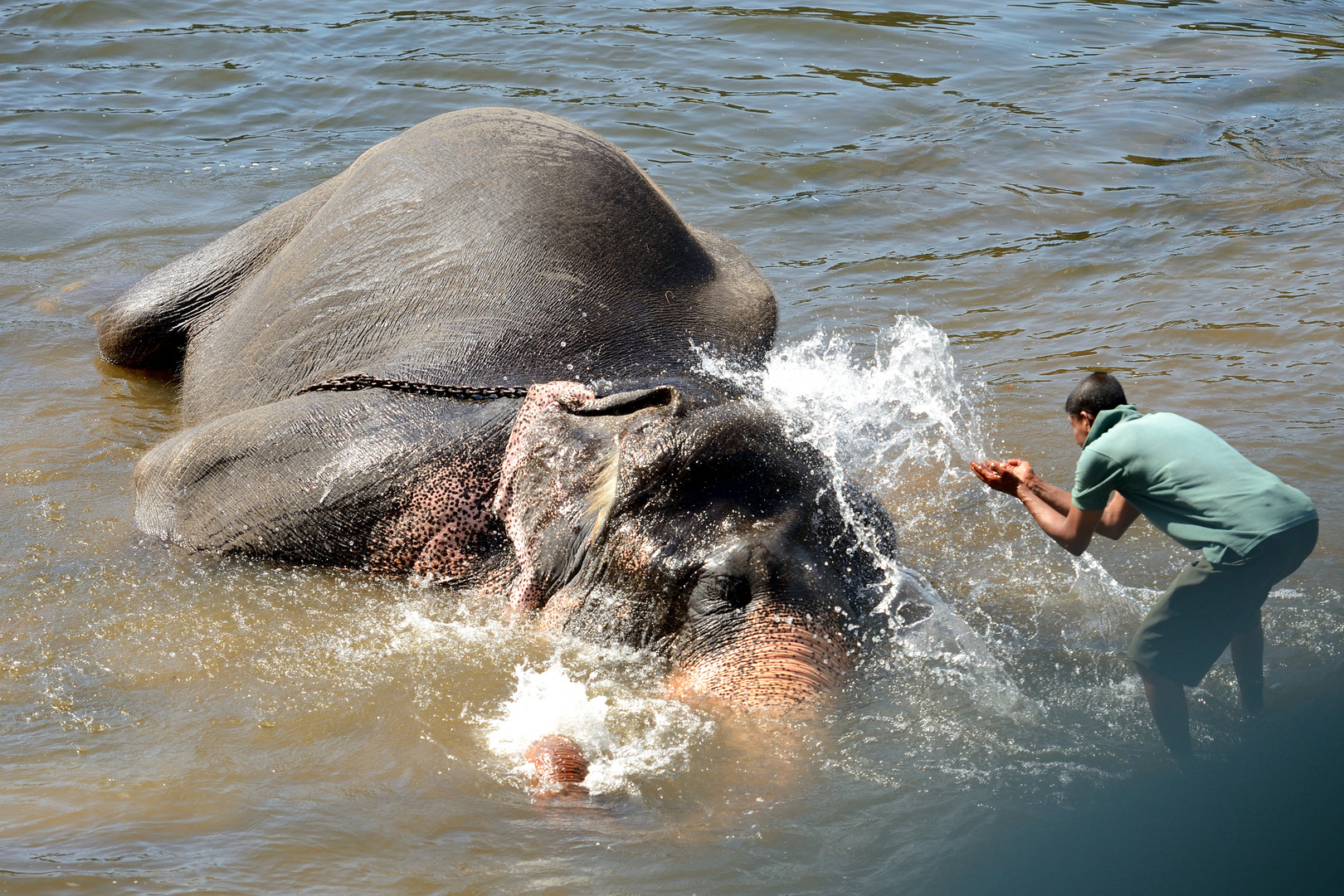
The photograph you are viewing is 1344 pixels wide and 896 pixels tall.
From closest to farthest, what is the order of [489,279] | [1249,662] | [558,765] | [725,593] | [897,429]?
[558,765], [725,593], [1249,662], [489,279], [897,429]

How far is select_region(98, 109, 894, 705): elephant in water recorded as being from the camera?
292cm

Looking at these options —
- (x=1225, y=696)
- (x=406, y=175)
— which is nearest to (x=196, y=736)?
(x=406, y=175)

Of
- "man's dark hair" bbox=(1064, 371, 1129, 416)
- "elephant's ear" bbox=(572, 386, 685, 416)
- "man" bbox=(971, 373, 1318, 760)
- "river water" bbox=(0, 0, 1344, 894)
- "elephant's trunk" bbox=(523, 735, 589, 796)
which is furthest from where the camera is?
"man's dark hair" bbox=(1064, 371, 1129, 416)

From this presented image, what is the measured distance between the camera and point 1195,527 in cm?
324

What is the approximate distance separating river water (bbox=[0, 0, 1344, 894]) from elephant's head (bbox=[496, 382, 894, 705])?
4.4 inches

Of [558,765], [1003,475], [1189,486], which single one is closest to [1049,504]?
[1003,475]

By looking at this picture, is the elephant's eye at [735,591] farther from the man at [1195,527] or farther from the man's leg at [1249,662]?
the man's leg at [1249,662]

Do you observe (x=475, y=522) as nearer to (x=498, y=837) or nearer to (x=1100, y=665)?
(x=498, y=837)

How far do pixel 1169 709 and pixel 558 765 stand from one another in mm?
1544

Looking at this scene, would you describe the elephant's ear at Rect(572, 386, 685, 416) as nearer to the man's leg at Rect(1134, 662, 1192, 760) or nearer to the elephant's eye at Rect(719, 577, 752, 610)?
the elephant's eye at Rect(719, 577, 752, 610)

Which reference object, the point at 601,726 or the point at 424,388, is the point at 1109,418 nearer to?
the point at 601,726

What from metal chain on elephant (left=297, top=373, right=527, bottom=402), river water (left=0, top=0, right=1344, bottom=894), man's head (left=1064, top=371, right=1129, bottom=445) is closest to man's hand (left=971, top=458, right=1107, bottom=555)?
man's head (left=1064, top=371, right=1129, bottom=445)

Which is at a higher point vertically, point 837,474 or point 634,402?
point 634,402

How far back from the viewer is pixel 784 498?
2.98 m
